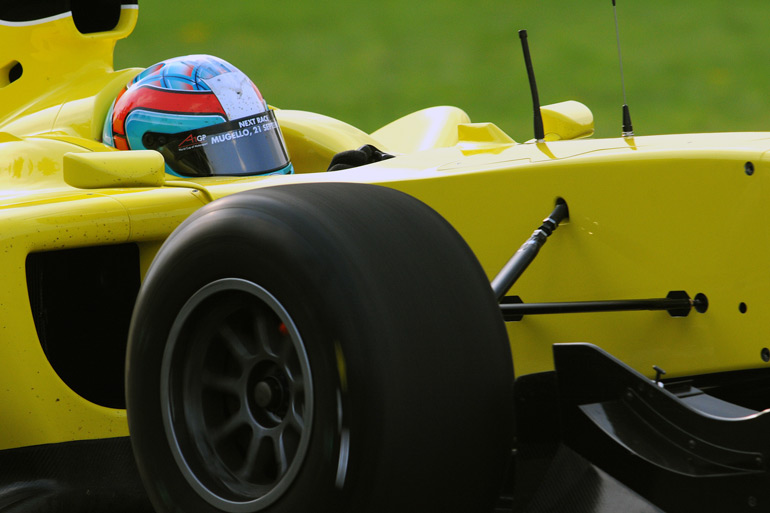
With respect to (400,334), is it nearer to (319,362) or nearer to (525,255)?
(319,362)

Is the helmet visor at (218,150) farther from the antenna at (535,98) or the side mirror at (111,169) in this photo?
the antenna at (535,98)

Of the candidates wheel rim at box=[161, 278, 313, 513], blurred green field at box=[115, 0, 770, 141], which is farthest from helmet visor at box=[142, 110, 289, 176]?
blurred green field at box=[115, 0, 770, 141]

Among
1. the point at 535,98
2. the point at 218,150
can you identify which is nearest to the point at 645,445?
the point at 535,98

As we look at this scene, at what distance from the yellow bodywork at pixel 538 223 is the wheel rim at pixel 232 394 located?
65cm

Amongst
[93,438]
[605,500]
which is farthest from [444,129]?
[605,500]

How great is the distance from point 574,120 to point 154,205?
1.81 m

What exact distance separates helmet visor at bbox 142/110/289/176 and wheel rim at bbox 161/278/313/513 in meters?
1.33

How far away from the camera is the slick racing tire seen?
1.88m

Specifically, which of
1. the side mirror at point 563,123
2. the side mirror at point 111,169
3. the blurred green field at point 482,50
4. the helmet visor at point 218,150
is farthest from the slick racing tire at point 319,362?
the blurred green field at point 482,50

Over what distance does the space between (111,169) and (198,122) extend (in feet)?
2.38

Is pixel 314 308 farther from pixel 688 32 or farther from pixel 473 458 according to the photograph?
pixel 688 32

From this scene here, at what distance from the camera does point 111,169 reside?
2.77 m

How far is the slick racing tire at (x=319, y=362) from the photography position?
188cm

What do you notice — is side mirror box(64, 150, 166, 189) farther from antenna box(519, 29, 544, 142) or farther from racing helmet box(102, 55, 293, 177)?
antenna box(519, 29, 544, 142)
